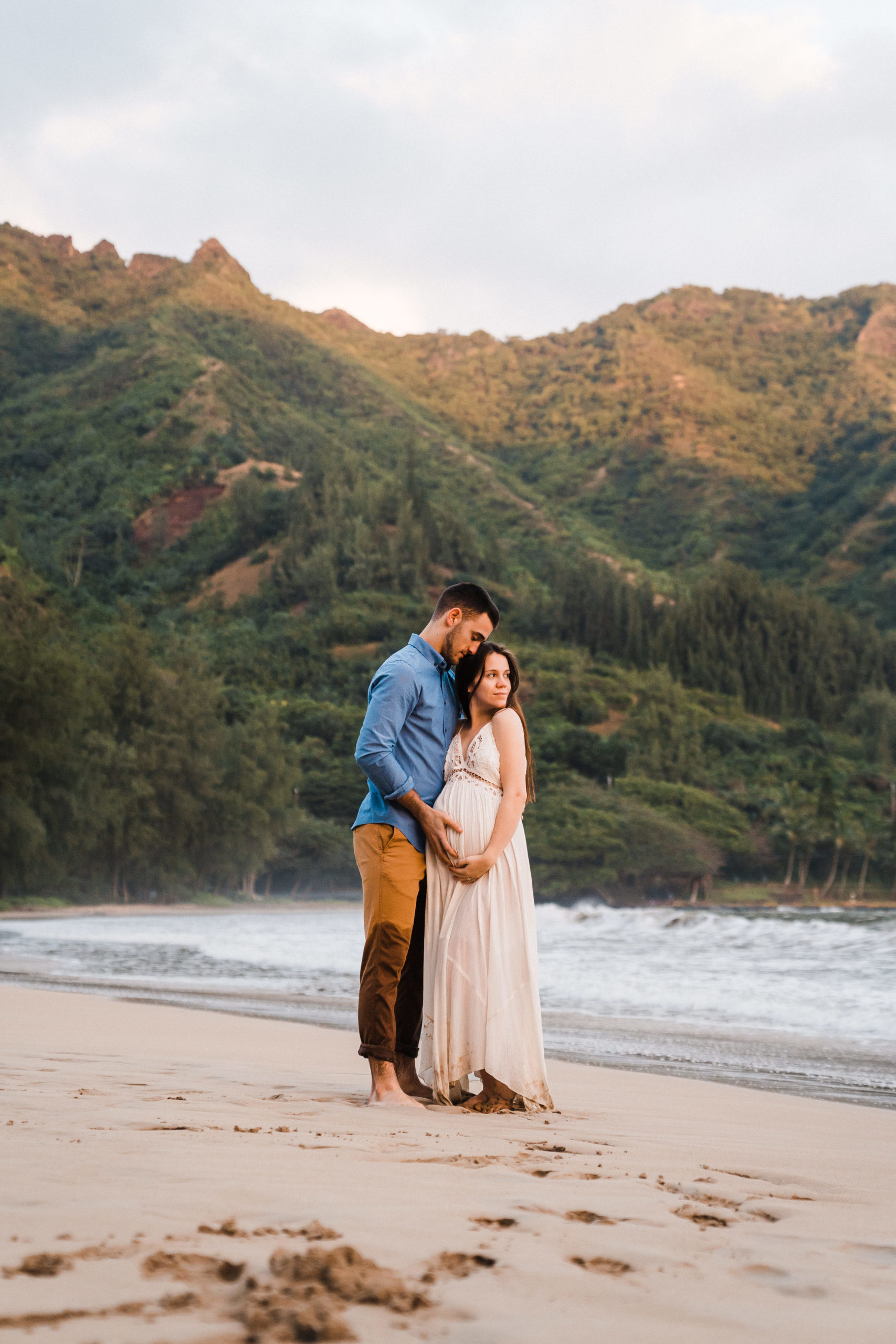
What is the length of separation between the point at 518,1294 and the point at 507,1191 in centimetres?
61

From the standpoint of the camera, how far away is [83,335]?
12325 cm

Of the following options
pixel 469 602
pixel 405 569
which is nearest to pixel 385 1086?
pixel 469 602

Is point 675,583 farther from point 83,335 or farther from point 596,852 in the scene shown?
point 83,335

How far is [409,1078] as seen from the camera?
4.09m

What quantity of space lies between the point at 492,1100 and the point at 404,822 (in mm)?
961

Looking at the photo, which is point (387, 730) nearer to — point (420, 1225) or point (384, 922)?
point (384, 922)

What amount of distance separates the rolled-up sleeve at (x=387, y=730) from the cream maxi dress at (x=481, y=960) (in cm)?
24

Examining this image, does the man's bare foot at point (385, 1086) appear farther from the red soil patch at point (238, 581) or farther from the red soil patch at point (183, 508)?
the red soil patch at point (183, 508)

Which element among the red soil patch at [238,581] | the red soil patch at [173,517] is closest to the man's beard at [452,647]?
the red soil patch at [238,581]

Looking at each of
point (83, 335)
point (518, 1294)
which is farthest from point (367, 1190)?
point (83, 335)

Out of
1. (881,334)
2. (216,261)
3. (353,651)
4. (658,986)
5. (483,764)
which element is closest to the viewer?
(483,764)

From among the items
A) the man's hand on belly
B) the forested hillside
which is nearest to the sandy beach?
the man's hand on belly

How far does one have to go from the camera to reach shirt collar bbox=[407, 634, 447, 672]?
4164 millimetres

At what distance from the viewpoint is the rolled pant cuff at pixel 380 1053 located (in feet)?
12.5
